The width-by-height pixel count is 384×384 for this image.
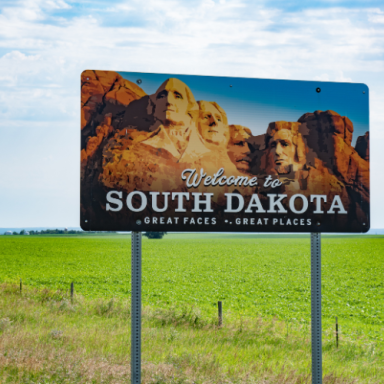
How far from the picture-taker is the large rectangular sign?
17.4 feet

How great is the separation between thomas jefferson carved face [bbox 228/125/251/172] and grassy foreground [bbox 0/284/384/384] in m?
3.27

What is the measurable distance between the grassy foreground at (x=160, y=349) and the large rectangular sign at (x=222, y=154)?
246cm

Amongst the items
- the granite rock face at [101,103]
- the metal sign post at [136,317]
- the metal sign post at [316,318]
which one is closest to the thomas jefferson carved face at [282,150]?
the metal sign post at [316,318]

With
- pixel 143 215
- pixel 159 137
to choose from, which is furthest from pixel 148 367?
pixel 159 137

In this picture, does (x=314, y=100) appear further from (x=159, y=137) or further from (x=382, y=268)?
(x=382, y=268)

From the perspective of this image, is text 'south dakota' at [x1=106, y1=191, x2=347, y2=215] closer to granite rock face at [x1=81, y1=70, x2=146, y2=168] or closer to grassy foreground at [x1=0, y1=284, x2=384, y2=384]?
granite rock face at [x1=81, y1=70, x2=146, y2=168]

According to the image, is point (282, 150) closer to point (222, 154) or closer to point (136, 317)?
point (222, 154)

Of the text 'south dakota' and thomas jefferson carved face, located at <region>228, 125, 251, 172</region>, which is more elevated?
thomas jefferson carved face, located at <region>228, 125, 251, 172</region>

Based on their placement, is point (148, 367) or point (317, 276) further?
point (148, 367)

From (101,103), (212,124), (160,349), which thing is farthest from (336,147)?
(160,349)

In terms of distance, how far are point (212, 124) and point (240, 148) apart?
512 mm

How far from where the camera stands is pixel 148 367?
6.55 meters

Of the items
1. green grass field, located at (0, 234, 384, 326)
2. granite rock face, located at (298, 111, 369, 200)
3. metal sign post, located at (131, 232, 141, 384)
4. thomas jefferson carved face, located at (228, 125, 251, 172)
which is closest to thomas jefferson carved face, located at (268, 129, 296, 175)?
granite rock face, located at (298, 111, 369, 200)

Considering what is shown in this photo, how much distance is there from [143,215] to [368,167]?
339 cm
